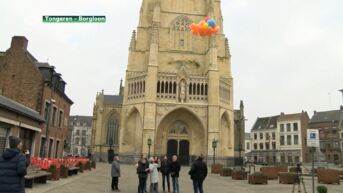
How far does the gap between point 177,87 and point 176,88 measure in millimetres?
218

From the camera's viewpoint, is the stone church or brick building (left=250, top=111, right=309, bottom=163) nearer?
the stone church

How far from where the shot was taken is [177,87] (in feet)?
142

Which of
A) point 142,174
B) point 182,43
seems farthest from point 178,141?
point 142,174

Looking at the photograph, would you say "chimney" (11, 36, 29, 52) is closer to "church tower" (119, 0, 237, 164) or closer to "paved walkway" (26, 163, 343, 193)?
"paved walkway" (26, 163, 343, 193)

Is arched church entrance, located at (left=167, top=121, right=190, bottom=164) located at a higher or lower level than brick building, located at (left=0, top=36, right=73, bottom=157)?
lower

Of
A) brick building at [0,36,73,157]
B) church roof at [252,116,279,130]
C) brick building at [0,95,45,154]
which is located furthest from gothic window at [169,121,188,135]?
church roof at [252,116,279,130]

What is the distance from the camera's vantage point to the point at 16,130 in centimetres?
1994

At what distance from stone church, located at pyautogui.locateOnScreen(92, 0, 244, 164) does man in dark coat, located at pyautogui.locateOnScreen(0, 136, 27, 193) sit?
1336 inches

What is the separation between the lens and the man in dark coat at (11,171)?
5.53 m

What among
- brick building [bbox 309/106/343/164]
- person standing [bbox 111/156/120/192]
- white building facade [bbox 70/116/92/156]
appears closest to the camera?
person standing [bbox 111/156/120/192]

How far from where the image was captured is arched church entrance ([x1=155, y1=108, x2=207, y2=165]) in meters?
44.1

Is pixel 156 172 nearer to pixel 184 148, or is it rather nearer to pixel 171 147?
pixel 171 147

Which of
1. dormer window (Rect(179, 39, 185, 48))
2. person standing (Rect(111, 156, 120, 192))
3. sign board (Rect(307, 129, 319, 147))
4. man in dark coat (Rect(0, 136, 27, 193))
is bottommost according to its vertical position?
person standing (Rect(111, 156, 120, 192))

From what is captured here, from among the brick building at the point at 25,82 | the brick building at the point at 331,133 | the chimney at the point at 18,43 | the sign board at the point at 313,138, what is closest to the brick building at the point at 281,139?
the brick building at the point at 331,133
